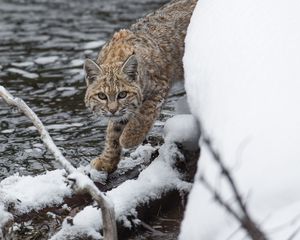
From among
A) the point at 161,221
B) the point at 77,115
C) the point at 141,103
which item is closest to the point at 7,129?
the point at 77,115

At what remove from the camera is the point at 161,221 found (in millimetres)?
4832

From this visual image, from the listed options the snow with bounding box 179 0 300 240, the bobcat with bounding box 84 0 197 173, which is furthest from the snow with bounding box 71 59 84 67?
the snow with bounding box 179 0 300 240

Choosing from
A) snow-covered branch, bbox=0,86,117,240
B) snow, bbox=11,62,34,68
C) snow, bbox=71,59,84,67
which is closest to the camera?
snow-covered branch, bbox=0,86,117,240

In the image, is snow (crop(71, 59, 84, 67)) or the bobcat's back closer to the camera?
the bobcat's back

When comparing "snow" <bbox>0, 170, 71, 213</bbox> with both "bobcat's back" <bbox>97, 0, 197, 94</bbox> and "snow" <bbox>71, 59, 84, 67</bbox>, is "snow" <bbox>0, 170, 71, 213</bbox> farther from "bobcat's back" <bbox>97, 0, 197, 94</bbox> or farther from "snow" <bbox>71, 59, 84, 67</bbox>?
"snow" <bbox>71, 59, 84, 67</bbox>

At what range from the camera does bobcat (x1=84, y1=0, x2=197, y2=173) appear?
5219mm

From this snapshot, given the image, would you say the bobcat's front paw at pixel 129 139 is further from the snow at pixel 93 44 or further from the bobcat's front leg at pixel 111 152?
the snow at pixel 93 44

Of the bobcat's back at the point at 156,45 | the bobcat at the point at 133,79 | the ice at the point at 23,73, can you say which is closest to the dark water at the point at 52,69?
the ice at the point at 23,73

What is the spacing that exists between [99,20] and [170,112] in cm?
449

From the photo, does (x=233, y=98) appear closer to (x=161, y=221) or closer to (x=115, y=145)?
(x=161, y=221)

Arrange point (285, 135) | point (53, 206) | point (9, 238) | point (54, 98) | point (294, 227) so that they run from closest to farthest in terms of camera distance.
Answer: point (294, 227) → point (285, 135) → point (9, 238) → point (53, 206) → point (54, 98)

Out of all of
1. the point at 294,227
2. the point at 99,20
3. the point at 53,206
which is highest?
the point at 294,227

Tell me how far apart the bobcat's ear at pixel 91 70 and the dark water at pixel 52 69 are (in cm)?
91

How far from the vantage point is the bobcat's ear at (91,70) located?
17.0ft
